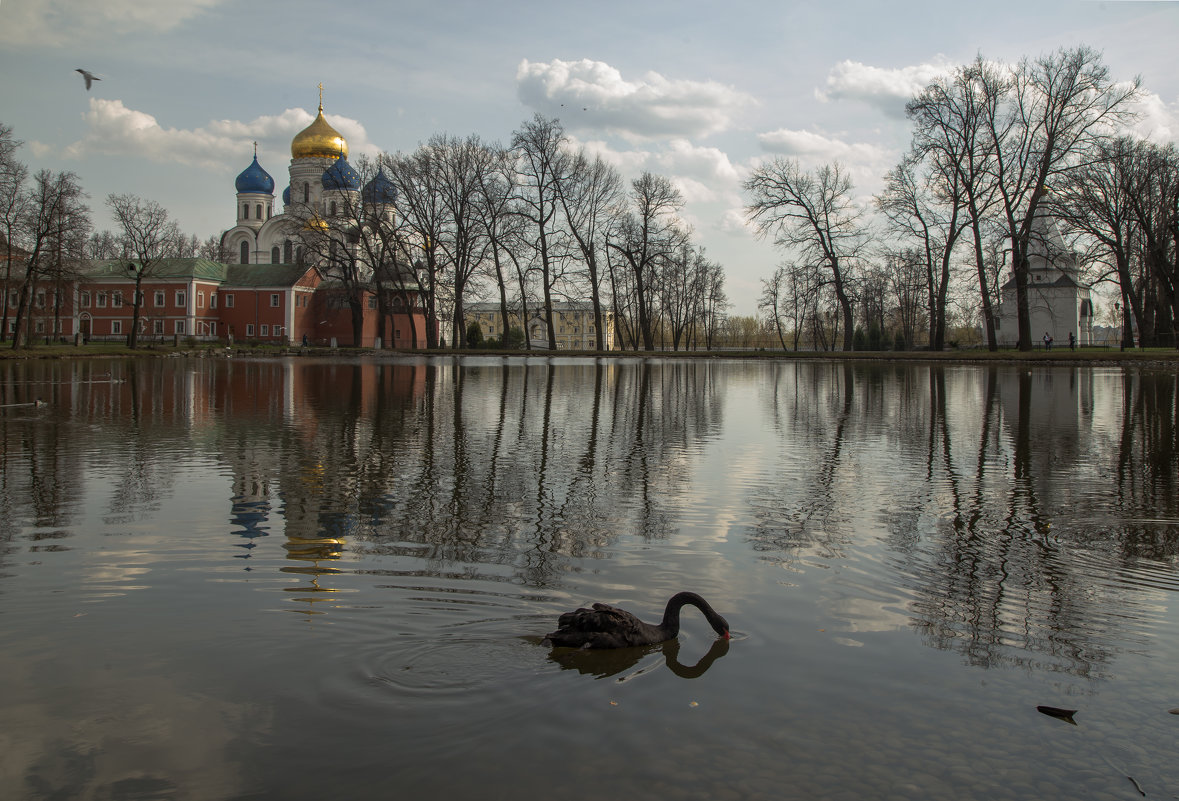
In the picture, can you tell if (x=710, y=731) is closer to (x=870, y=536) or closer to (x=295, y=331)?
(x=870, y=536)

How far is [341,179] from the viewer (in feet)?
221

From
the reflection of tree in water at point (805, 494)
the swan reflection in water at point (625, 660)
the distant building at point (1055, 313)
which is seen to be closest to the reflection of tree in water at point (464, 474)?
the reflection of tree in water at point (805, 494)

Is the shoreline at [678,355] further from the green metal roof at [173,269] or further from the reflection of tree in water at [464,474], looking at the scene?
the reflection of tree in water at [464,474]

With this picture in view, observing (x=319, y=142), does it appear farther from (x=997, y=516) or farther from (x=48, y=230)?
(x=997, y=516)

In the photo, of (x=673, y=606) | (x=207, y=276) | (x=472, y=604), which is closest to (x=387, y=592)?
(x=472, y=604)

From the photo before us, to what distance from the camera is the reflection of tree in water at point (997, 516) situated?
5.26m

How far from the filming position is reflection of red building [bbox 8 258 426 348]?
260 feet

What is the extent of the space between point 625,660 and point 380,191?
62509 millimetres

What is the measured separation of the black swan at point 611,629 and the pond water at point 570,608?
8 centimetres

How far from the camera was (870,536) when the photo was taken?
7.44 metres

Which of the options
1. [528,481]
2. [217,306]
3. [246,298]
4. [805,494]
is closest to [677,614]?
[805,494]

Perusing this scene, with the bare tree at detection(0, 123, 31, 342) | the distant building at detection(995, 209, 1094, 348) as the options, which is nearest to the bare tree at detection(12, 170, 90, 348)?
the bare tree at detection(0, 123, 31, 342)

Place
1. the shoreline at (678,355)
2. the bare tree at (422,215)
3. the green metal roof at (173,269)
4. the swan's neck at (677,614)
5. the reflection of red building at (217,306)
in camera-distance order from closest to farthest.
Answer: the swan's neck at (677,614) < the shoreline at (678,355) < the bare tree at (422,215) < the green metal roof at (173,269) < the reflection of red building at (217,306)

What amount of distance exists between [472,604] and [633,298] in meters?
76.5
